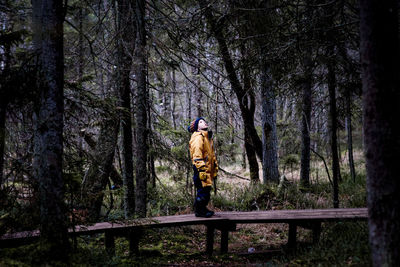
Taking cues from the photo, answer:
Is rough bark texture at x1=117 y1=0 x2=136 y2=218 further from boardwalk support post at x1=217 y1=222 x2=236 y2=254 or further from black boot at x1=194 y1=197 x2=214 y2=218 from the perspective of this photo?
boardwalk support post at x1=217 y1=222 x2=236 y2=254

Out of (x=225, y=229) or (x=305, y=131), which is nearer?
(x=225, y=229)

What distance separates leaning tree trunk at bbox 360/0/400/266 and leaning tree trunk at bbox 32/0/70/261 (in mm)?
3438

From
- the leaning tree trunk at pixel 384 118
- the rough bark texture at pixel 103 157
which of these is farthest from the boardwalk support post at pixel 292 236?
the rough bark texture at pixel 103 157

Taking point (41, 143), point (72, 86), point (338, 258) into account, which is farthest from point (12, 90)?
point (338, 258)

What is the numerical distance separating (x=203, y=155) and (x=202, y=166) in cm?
29

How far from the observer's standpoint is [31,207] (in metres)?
3.40

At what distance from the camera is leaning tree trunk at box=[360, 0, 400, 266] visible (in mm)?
2699

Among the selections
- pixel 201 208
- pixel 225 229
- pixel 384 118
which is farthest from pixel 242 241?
pixel 384 118

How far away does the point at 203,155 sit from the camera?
5602mm

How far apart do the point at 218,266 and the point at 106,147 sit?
13.7 ft

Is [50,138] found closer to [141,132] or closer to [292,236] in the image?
[141,132]

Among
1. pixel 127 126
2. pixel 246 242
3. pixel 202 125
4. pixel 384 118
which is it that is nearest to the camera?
pixel 384 118

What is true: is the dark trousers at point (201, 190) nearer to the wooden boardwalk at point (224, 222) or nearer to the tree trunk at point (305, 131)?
the wooden boardwalk at point (224, 222)

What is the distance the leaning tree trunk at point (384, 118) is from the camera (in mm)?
2699
